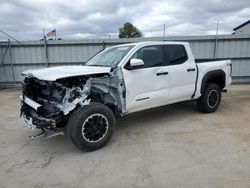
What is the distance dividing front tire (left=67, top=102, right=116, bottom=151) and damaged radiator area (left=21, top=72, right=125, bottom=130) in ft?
0.52

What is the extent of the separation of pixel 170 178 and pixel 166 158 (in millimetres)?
600

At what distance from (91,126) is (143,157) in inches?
40.7

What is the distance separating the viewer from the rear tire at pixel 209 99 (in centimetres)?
609

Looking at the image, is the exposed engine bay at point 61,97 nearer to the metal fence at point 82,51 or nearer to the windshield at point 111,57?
the windshield at point 111,57

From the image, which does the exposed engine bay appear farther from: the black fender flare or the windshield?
the black fender flare

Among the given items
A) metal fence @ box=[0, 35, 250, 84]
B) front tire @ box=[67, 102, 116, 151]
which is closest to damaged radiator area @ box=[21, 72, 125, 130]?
front tire @ box=[67, 102, 116, 151]

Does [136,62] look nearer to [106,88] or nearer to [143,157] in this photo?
[106,88]

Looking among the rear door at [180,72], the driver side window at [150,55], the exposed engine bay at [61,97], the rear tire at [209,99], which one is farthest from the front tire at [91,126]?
the rear tire at [209,99]

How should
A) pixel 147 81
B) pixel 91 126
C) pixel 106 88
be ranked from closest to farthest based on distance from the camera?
pixel 91 126 < pixel 106 88 < pixel 147 81

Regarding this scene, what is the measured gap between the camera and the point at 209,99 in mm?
6223

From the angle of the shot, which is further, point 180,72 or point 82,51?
point 82,51

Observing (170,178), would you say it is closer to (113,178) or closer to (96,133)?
(113,178)

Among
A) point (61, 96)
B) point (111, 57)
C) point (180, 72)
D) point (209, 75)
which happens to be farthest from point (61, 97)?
point (209, 75)

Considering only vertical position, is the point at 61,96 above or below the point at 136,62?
below
